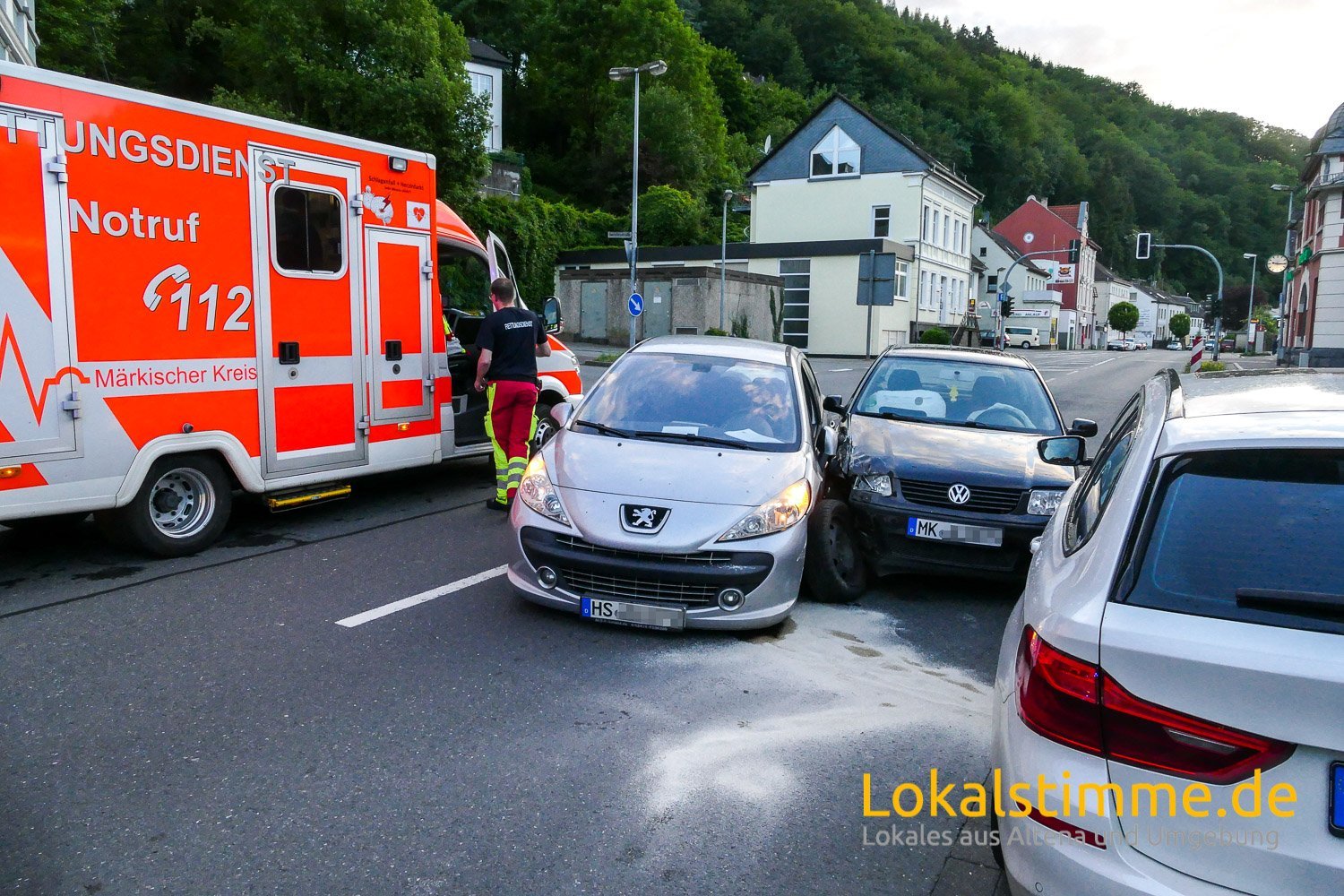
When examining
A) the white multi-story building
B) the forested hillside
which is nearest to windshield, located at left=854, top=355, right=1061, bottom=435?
the white multi-story building

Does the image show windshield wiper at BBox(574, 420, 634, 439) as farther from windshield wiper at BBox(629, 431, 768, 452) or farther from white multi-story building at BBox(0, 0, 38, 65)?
white multi-story building at BBox(0, 0, 38, 65)

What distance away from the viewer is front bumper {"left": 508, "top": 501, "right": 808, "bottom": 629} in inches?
202

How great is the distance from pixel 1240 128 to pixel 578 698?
149 meters

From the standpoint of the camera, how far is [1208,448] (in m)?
2.39

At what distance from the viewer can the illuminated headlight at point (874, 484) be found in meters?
6.34

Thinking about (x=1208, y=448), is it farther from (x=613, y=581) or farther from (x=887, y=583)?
(x=887, y=583)

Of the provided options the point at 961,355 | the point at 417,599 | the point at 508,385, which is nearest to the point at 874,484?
the point at 961,355

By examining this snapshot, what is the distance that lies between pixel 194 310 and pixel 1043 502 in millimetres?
5791

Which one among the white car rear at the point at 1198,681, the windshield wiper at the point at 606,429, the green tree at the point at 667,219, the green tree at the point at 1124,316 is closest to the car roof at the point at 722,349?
the windshield wiper at the point at 606,429

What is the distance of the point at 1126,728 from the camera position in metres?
2.15

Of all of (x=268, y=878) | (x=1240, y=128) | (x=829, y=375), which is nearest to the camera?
(x=268, y=878)

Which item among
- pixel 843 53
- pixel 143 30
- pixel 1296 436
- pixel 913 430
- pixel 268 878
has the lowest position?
pixel 268 878

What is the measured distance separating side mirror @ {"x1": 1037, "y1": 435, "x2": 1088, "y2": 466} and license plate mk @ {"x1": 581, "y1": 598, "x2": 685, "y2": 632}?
210cm

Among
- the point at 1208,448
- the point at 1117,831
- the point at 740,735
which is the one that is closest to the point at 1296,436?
the point at 1208,448
